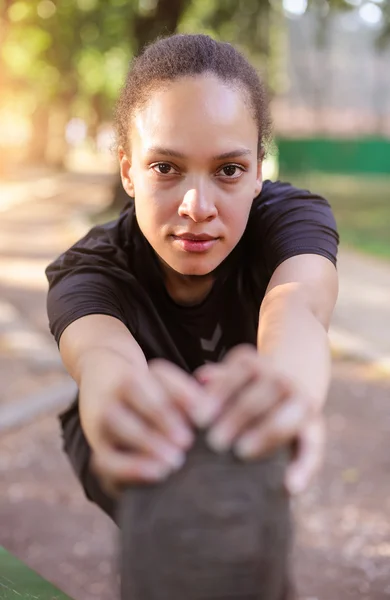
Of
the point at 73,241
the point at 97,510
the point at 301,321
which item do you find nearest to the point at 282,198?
the point at 301,321

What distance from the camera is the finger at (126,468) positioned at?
105 centimetres

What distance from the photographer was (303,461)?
3.58 ft

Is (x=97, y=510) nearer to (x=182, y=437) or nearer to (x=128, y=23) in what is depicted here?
(x=182, y=437)

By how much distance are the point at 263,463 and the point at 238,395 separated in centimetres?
10

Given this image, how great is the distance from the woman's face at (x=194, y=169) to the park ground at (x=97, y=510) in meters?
1.04

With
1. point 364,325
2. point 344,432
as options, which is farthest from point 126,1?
point 344,432

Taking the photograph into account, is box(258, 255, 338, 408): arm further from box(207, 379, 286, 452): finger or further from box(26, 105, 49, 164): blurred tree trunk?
box(26, 105, 49, 164): blurred tree trunk

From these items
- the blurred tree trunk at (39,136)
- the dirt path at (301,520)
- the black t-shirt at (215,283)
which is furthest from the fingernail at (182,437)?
the blurred tree trunk at (39,136)

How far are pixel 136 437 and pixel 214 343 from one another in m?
1.10

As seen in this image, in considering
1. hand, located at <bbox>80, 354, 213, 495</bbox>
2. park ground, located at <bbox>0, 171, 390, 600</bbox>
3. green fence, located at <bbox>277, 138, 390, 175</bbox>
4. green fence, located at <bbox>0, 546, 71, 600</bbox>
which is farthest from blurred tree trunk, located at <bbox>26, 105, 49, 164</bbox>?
hand, located at <bbox>80, 354, 213, 495</bbox>

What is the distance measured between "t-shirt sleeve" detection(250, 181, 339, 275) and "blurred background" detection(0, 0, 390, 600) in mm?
201

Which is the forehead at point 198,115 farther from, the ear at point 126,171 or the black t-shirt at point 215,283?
the black t-shirt at point 215,283

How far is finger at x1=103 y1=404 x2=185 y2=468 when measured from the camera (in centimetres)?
105

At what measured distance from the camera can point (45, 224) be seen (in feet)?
48.9
